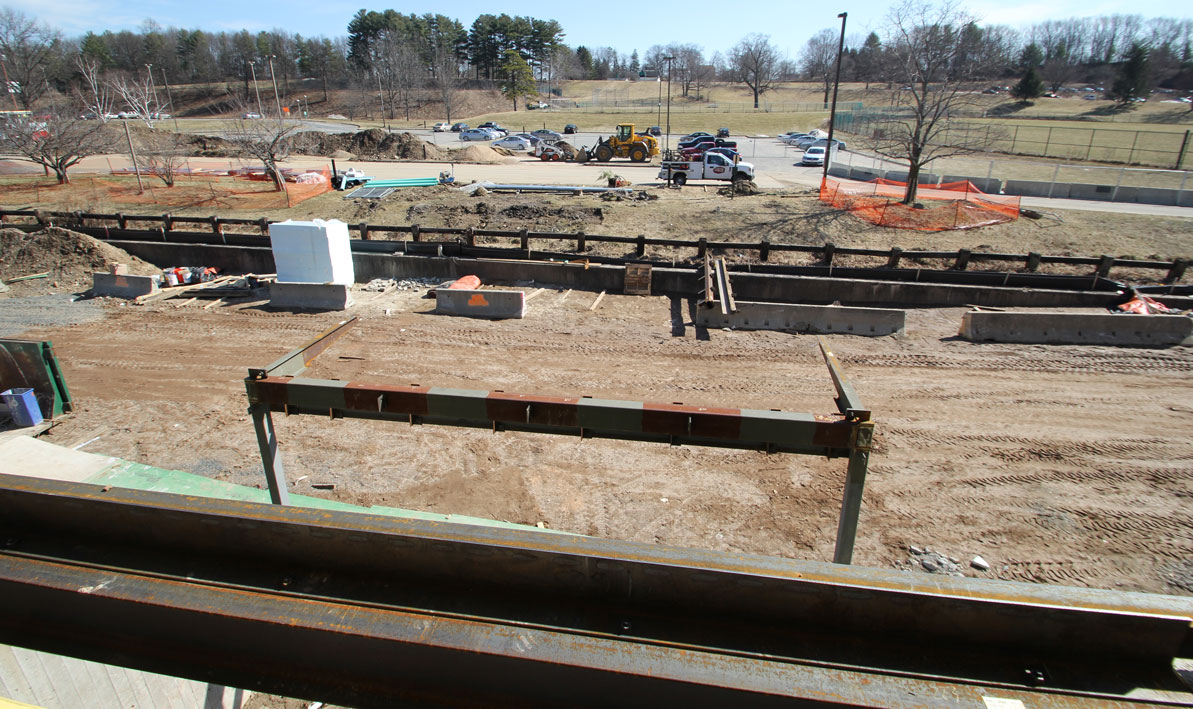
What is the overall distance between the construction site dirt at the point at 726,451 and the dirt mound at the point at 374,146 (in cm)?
3090

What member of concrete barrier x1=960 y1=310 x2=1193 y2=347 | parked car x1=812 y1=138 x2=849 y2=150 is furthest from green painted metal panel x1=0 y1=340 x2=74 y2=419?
parked car x1=812 y1=138 x2=849 y2=150

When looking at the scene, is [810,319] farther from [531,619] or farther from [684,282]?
[531,619]

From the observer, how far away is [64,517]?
2471 mm

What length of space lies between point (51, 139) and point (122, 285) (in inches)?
815

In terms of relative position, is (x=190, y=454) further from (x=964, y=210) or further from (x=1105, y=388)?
(x=964, y=210)

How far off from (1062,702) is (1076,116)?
8563 cm

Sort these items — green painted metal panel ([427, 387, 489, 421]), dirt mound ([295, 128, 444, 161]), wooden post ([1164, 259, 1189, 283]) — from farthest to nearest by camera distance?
dirt mound ([295, 128, 444, 161]) → wooden post ([1164, 259, 1189, 283]) → green painted metal panel ([427, 387, 489, 421])

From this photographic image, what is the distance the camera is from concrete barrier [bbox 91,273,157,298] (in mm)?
14750

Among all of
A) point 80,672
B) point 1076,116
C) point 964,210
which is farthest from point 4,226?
point 1076,116

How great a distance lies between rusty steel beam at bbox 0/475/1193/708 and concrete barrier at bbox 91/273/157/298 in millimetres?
15348

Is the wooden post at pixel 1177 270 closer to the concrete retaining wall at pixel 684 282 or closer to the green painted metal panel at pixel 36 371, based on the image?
the concrete retaining wall at pixel 684 282

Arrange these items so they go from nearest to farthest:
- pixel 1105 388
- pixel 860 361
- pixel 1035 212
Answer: pixel 1105 388 → pixel 860 361 → pixel 1035 212

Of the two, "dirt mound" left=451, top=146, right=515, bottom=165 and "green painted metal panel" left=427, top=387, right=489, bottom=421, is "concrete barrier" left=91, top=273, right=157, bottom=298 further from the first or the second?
"dirt mound" left=451, top=146, right=515, bottom=165

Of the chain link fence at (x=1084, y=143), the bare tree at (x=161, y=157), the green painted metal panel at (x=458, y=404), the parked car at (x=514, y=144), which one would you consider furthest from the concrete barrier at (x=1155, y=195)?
the bare tree at (x=161, y=157)
